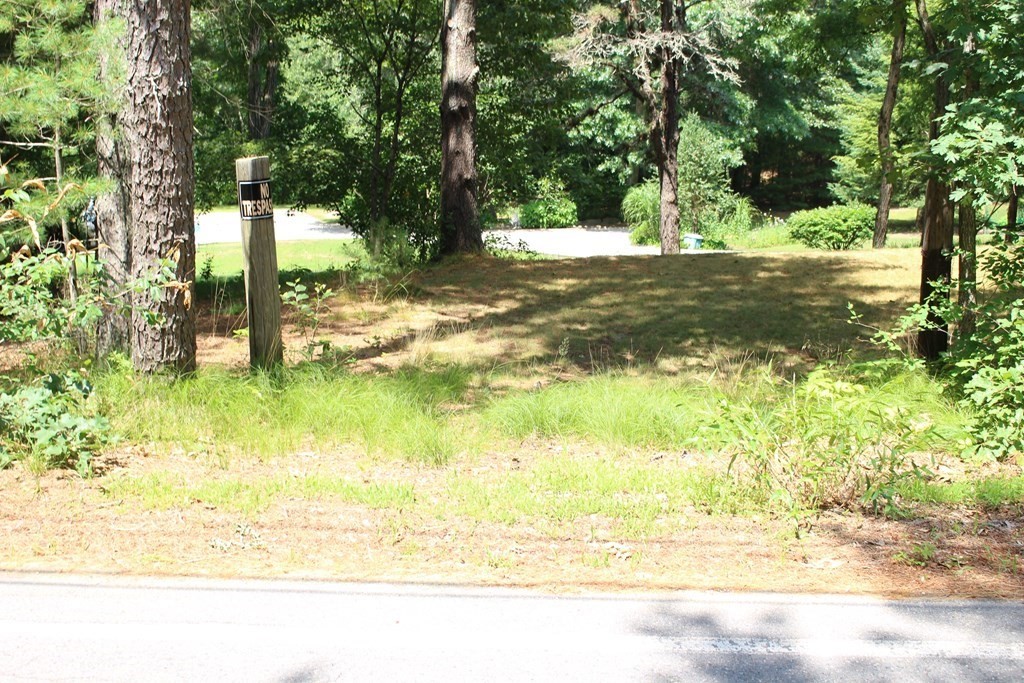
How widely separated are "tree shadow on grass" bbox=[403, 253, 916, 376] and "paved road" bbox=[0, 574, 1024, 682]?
455 centimetres

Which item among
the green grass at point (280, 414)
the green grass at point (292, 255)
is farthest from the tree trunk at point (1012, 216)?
the green grass at point (292, 255)

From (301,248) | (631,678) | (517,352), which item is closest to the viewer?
(631,678)

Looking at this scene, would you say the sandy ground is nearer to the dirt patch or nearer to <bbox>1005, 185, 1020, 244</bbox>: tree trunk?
<bbox>1005, 185, 1020, 244</bbox>: tree trunk

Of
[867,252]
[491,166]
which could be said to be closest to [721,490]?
[867,252]

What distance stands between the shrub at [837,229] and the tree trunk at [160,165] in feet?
73.0

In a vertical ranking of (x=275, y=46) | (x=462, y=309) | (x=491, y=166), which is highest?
(x=275, y=46)

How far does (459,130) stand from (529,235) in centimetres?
2099

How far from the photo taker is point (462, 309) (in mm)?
11055

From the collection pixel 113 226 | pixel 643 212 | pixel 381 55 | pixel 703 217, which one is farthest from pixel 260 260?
pixel 643 212

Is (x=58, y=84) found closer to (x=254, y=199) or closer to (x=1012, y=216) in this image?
(x=254, y=199)

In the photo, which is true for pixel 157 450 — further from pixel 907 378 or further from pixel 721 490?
pixel 907 378

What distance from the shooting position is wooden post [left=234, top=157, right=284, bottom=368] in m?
7.45

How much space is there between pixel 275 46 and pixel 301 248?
1157 centimetres

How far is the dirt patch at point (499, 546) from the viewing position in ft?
15.7
